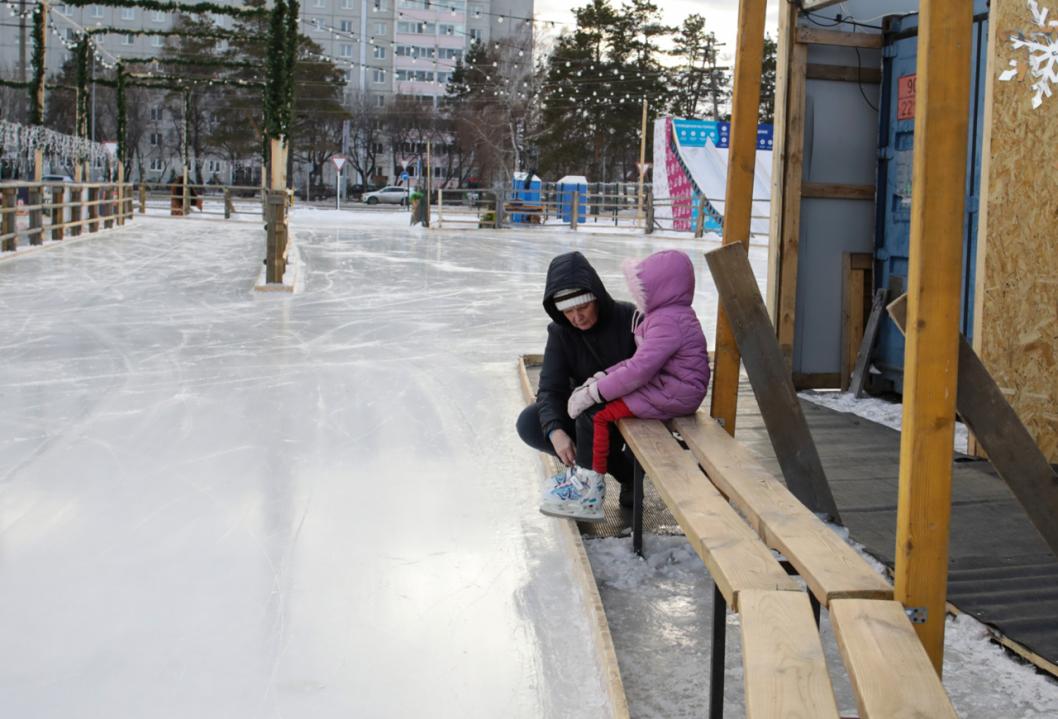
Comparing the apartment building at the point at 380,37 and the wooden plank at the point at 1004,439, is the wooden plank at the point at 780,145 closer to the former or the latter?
the wooden plank at the point at 1004,439

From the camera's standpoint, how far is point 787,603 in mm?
2113

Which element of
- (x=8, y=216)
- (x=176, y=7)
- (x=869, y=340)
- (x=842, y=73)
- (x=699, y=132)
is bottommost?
(x=869, y=340)

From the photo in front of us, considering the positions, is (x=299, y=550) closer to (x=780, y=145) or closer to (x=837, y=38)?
(x=780, y=145)

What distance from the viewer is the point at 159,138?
59812 mm

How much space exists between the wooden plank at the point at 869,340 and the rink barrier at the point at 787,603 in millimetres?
3381

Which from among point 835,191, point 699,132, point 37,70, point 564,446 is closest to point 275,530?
point 564,446

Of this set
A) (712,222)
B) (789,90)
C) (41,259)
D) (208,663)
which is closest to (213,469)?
(208,663)

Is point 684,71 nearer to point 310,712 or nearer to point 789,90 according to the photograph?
point 789,90

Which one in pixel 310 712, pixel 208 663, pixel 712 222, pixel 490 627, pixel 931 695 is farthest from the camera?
pixel 712 222

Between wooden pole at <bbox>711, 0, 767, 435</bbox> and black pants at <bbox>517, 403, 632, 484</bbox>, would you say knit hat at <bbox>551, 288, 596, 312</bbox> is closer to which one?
black pants at <bbox>517, 403, 632, 484</bbox>

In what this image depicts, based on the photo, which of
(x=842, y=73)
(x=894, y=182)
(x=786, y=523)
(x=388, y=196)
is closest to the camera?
(x=786, y=523)

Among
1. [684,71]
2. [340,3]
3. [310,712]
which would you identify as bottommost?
[310,712]

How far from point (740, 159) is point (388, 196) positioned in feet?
146

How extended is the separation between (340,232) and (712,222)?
8.86 metres
